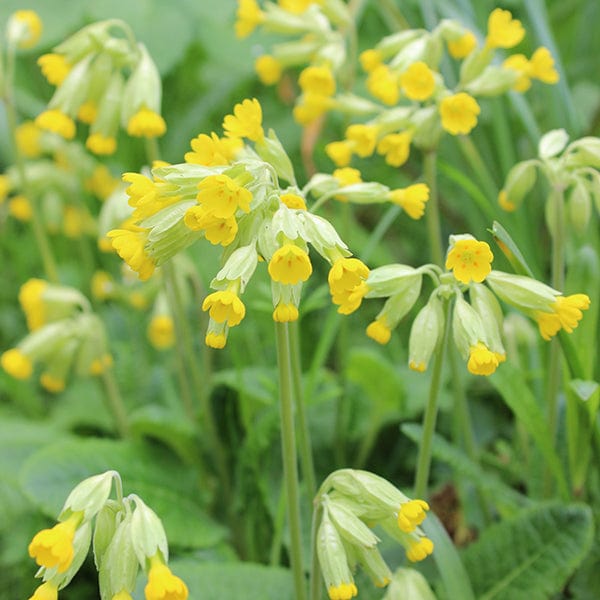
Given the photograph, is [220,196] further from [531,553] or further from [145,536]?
[531,553]


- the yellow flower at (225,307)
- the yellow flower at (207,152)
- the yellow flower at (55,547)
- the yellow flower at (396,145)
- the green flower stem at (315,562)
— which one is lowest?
the green flower stem at (315,562)

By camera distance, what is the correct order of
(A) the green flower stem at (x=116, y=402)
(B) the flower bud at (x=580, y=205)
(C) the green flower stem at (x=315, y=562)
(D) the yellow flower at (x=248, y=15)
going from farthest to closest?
(D) the yellow flower at (x=248, y=15) < (A) the green flower stem at (x=116, y=402) < (B) the flower bud at (x=580, y=205) < (C) the green flower stem at (x=315, y=562)

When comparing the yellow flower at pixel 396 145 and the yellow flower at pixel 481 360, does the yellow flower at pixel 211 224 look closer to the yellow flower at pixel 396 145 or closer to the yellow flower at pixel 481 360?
the yellow flower at pixel 481 360

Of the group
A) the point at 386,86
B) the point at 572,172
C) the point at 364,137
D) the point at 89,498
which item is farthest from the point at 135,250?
the point at 572,172

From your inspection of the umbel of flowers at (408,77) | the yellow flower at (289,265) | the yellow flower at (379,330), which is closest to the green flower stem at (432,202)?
the umbel of flowers at (408,77)

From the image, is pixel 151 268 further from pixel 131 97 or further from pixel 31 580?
pixel 31 580
